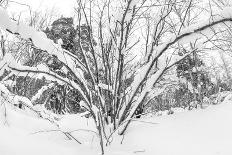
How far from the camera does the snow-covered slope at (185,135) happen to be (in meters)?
3.66

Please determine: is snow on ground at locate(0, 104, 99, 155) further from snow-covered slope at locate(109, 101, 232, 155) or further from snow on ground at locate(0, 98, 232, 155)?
snow-covered slope at locate(109, 101, 232, 155)

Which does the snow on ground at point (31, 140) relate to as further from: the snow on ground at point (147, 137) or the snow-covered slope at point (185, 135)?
the snow-covered slope at point (185, 135)

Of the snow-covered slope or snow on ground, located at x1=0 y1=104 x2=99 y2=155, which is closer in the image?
snow on ground, located at x1=0 y1=104 x2=99 y2=155

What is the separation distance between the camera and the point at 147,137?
4258mm

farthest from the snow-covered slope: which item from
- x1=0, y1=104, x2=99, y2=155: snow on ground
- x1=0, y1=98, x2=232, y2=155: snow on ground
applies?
x1=0, y1=104, x2=99, y2=155: snow on ground

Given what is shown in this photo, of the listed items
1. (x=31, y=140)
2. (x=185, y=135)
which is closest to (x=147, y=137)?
(x=185, y=135)

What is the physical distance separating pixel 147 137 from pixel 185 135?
0.51 meters

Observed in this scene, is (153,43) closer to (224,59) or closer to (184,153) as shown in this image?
(184,153)

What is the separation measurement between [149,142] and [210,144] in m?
0.78

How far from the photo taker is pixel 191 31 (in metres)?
3.99

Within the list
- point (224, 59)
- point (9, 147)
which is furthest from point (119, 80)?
point (224, 59)

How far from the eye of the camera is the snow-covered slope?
12.0 feet

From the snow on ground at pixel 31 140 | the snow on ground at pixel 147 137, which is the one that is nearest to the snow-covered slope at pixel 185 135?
the snow on ground at pixel 147 137

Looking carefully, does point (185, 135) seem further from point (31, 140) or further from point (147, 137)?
point (31, 140)
